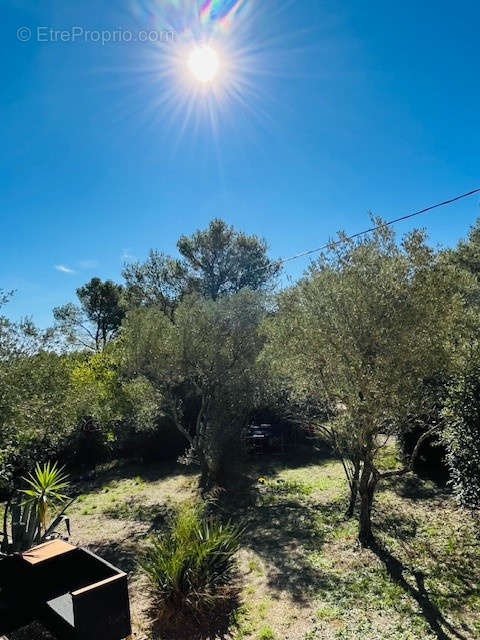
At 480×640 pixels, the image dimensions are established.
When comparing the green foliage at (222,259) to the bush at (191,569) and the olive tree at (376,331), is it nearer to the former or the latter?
the olive tree at (376,331)

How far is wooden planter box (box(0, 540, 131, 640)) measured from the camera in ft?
13.3

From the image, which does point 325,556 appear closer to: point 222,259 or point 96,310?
point 222,259

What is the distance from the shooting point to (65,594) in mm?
4742

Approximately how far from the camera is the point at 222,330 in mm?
11336

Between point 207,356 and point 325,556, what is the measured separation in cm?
A: 579

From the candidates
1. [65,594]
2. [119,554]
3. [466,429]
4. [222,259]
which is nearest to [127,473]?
[119,554]

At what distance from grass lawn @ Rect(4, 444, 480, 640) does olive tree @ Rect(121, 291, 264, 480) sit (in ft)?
5.71

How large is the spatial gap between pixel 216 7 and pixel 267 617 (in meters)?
9.29

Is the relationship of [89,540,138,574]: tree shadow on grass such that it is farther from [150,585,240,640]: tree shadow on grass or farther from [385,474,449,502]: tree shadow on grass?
[385,474,449,502]: tree shadow on grass

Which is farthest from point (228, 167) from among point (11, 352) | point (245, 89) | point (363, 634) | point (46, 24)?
point (363, 634)

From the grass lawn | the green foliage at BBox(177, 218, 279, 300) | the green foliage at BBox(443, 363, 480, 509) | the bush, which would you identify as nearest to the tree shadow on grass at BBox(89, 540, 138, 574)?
the grass lawn

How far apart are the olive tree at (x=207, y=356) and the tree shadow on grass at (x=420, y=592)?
5.83 m

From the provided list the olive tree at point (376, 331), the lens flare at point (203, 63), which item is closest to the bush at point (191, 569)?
the olive tree at point (376, 331)

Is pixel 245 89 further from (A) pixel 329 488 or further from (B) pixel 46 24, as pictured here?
(A) pixel 329 488
